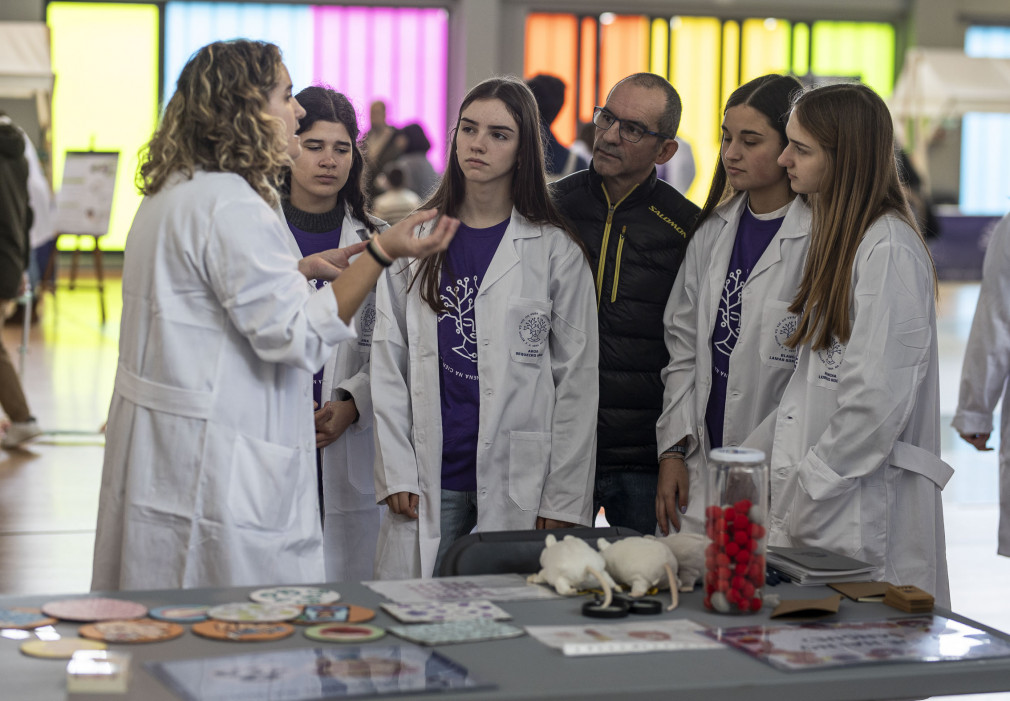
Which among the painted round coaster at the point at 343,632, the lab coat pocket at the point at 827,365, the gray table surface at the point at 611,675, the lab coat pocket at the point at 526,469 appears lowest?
the gray table surface at the point at 611,675

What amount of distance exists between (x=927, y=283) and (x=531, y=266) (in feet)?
2.78

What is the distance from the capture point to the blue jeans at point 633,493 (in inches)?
112

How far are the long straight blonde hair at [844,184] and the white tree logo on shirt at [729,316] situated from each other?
30 cm

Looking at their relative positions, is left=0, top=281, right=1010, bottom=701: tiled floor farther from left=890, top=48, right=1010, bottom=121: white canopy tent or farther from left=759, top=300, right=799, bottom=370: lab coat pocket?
left=890, top=48, right=1010, bottom=121: white canopy tent

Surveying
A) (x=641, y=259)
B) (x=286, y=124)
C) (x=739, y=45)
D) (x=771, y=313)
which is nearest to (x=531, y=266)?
(x=641, y=259)

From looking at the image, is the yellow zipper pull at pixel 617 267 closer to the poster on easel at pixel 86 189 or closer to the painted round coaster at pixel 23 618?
the painted round coaster at pixel 23 618

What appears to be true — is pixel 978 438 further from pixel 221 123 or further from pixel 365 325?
pixel 221 123

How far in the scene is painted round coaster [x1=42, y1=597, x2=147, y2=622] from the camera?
1564mm

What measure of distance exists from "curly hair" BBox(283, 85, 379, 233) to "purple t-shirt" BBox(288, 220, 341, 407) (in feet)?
0.35

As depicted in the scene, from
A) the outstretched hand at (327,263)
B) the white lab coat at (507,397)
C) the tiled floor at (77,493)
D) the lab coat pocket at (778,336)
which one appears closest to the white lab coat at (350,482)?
the white lab coat at (507,397)

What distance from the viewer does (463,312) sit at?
2625mm

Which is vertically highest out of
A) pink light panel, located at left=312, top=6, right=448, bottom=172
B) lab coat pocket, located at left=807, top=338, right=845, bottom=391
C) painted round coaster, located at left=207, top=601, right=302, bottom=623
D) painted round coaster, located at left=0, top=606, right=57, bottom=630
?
pink light panel, located at left=312, top=6, right=448, bottom=172

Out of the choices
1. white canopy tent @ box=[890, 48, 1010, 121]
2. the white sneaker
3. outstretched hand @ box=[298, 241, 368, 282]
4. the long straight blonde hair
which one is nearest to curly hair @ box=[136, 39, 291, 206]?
outstretched hand @ box=[298, 241, 368, 282]

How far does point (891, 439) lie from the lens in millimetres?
2248
